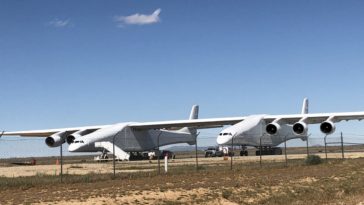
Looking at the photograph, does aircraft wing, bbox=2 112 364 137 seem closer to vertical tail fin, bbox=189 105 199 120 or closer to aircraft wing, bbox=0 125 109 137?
aircraft wing, bbox=0 125 109 137

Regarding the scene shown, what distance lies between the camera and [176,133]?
64.5 meters

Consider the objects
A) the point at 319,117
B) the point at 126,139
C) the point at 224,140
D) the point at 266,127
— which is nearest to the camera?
the point at 266,127

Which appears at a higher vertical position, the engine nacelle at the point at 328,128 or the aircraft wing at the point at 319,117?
the aircraft wing at the point at 319,117

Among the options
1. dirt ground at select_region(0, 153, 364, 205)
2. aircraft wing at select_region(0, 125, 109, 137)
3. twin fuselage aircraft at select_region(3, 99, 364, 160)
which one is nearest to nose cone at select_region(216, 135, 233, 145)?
twin fuselage aircraft at select_region(3, 99, 364, 160)

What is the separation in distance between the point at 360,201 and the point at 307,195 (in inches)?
81.7

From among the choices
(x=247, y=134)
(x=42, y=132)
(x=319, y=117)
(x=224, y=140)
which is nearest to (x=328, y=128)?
(x=319, y=117)

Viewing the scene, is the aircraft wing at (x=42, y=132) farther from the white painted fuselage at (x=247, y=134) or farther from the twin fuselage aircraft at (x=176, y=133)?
the white painted fuselage at (x=247, y=134)

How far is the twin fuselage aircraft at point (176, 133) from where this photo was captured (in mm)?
47094

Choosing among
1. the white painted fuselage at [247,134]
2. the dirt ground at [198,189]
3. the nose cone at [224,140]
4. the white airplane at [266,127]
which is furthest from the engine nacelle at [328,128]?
the dirt ground at [198,189]

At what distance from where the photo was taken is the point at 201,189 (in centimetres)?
1736

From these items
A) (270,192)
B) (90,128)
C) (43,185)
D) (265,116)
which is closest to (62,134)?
(90,128)

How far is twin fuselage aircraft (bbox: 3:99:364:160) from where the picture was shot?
47094 mm

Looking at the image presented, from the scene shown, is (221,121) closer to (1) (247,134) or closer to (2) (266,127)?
(1) (247,134)

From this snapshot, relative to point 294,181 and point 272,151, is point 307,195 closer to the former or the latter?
point 294,181
